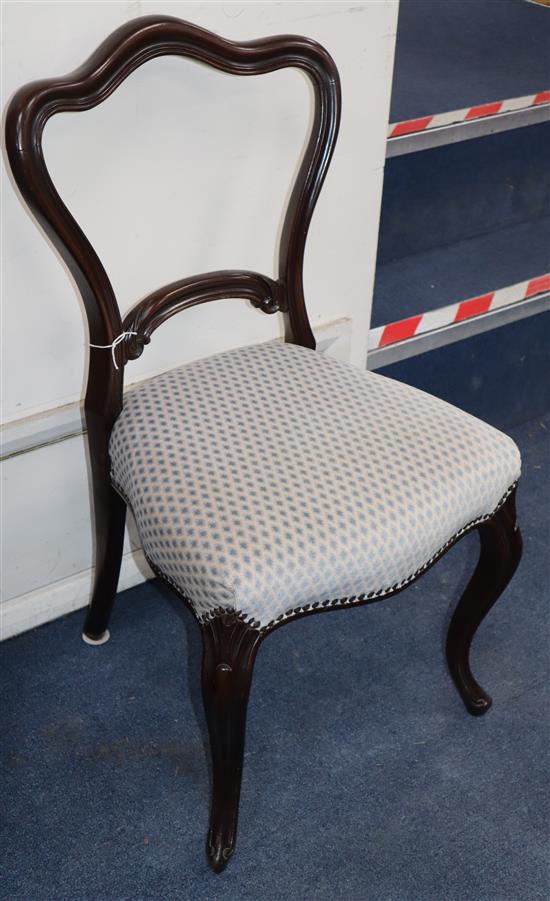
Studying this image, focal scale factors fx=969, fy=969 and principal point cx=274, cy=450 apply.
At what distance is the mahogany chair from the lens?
939 mm

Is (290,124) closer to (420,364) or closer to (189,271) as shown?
(189,271)

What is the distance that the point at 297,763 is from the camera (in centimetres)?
123

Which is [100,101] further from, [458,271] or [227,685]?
[458,271]

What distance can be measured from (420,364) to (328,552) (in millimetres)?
844

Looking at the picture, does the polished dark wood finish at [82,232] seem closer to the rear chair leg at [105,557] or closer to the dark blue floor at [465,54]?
the rear chair leg at [105,557]

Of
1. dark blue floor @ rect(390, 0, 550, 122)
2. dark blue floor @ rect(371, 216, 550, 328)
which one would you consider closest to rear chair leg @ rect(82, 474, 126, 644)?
dark blue floor @ rect(371, 216, 550, 328)

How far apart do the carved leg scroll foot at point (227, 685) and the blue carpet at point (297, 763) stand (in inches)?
6.7

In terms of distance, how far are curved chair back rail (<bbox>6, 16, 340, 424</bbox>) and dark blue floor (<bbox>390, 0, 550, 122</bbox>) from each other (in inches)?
20.9

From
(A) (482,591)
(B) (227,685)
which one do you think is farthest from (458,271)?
(B) (227,685)

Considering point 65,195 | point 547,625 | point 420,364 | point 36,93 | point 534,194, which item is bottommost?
point 547,625

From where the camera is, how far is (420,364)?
1.72m

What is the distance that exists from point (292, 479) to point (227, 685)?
0.71ft

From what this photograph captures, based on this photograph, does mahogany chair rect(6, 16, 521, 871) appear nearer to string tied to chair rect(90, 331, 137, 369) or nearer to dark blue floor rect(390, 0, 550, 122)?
string tied to chair rect(90, 331, 137, 369)

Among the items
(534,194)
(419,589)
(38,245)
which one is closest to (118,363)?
(38,245)
